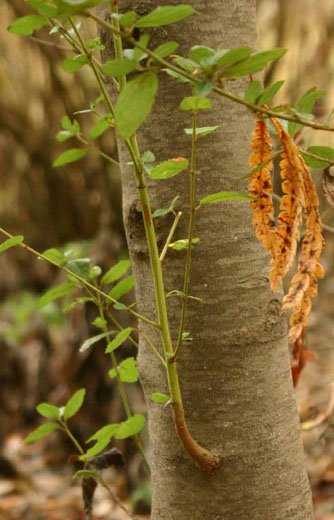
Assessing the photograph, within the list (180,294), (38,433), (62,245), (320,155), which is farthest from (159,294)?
(62,245)

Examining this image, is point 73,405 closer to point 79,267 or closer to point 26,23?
point 79,267

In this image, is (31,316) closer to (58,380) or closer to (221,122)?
(58,380)

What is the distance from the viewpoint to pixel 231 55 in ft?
1.76

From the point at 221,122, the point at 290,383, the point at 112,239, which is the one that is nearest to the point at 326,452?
the point at 112,239

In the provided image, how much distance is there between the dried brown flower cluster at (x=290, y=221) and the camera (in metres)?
0.66

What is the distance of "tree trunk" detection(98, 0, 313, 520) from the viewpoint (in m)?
0.86

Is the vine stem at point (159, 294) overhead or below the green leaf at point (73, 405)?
overhead

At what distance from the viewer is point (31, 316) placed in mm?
3771

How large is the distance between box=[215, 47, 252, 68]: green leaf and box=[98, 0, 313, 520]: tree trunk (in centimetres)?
32

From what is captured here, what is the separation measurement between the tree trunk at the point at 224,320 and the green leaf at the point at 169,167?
0.13 metres

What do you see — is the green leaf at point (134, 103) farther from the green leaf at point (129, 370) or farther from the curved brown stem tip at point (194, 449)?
the green leaf at point (129, 370)

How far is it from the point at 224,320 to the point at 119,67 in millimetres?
402

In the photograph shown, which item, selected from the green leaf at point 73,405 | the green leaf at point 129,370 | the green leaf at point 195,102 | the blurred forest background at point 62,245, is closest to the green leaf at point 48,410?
the green leaf at point 73,405

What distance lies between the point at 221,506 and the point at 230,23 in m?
0.64
